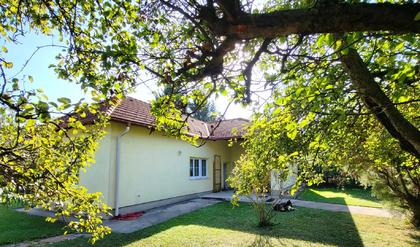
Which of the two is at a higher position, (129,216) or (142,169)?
(142,169)

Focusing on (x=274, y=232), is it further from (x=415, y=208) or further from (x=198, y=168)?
(x=198, y=168)

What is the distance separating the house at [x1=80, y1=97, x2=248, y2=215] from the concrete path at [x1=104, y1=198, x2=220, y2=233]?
0.67 metres

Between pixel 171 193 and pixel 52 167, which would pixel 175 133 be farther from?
pixel 171 193

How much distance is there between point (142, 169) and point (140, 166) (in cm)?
19

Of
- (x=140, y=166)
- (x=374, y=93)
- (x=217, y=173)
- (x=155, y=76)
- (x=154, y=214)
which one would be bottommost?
(x=154, y=214)

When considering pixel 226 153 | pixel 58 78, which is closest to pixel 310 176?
pixel 58 78

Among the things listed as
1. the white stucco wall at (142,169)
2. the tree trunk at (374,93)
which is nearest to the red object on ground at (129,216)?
the white stucco wall at (142,169)

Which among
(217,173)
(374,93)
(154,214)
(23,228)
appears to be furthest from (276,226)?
(217,173)

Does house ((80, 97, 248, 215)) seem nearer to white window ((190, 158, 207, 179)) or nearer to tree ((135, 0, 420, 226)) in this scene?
white window ((190, 158, 207, 179))

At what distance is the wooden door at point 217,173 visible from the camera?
18875 millimetres

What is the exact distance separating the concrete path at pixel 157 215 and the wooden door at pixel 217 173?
11.9 ft

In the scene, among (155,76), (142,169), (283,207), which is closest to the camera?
(155,76)

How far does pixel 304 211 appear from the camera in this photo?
39.6 ft

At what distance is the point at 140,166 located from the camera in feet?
40.1
